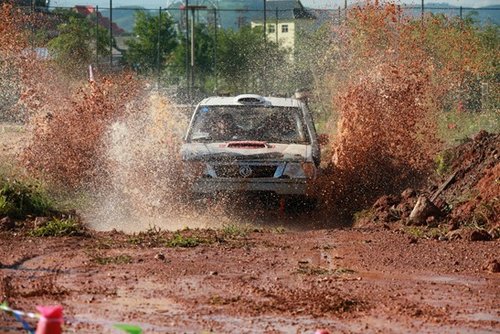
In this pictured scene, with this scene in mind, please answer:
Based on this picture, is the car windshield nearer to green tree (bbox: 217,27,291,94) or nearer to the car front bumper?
the car front bumper

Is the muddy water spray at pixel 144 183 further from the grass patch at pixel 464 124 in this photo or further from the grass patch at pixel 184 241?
the grass patch at pixel 464 124

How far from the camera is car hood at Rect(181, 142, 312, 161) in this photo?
15250 mm

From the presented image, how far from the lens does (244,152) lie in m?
15.3

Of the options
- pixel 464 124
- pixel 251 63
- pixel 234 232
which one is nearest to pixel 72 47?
pixel 251 63

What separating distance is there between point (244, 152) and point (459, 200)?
277cm

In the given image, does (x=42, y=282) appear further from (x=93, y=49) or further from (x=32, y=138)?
(x=93, y=49)

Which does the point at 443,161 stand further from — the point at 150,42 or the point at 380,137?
the point at 150,42

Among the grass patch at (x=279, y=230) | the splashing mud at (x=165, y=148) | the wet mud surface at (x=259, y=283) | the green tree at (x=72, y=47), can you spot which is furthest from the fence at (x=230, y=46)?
the wet mud surface at (x=259, y=283)

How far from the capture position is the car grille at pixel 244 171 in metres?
15.1

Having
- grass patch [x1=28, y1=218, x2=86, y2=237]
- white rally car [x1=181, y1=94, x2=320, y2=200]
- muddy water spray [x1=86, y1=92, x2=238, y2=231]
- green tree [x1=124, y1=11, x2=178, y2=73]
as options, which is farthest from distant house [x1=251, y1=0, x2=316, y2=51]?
grass patch [x1=28, y1=218, x2=86, y2=237]

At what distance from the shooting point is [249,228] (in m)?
14.0

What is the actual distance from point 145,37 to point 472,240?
4649 cm

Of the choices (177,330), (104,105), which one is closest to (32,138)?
(104,105)

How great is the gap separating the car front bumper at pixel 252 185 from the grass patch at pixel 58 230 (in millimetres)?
2546
